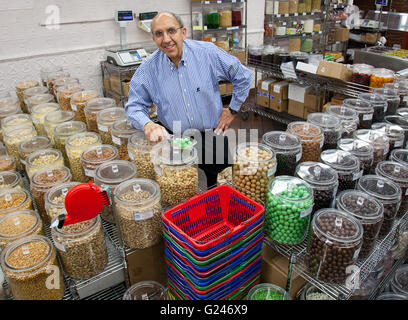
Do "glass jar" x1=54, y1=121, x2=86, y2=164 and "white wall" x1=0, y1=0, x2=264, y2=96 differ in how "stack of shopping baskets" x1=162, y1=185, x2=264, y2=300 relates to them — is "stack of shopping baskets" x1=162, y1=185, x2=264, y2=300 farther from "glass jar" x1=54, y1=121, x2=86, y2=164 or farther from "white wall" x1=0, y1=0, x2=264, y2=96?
"white wall" x1=0, y1=0, x2=264, y2=96

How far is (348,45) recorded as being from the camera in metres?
7.86

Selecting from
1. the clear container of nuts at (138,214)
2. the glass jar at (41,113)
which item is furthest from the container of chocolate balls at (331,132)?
the glass jar at (41,113)

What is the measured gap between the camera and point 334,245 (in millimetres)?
1162

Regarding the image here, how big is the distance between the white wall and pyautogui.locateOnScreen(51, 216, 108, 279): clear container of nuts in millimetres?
3651

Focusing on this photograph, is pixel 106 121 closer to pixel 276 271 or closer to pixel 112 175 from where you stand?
pixel 112 175

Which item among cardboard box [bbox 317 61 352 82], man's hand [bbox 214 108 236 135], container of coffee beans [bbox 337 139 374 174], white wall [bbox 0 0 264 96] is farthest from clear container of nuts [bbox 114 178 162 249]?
white wall [bbox 0 0 264 96]

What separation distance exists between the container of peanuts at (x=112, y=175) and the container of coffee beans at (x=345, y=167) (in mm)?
959

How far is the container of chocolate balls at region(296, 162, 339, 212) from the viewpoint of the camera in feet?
4.53

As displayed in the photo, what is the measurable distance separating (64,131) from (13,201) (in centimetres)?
65

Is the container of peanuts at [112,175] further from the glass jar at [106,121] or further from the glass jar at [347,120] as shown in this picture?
the glass jar at [347,120]

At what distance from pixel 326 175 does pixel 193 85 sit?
44.3 inches
